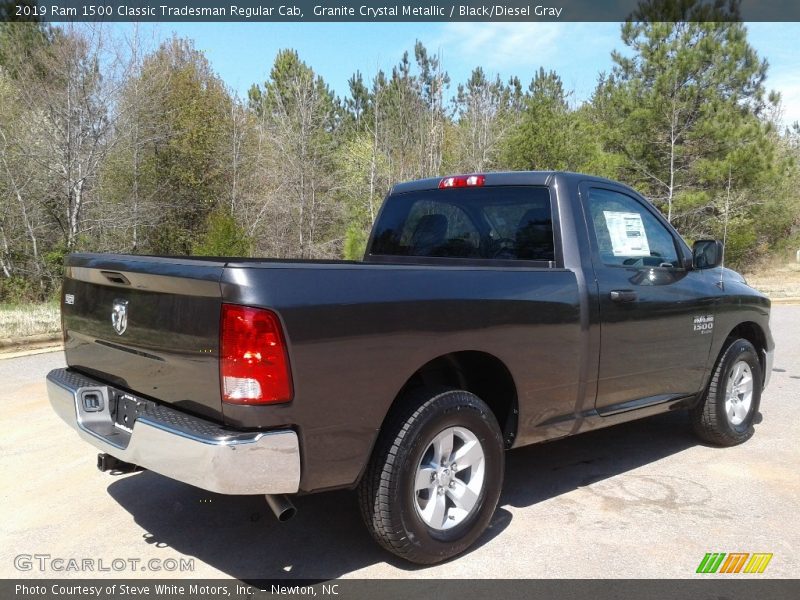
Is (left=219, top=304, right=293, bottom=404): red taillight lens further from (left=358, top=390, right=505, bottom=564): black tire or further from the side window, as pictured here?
the side window

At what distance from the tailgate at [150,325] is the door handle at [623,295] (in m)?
2.30

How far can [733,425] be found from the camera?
5.39 m

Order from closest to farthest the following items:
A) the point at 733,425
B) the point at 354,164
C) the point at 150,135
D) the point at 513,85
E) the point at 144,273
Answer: the point at 144,273, the point at 733,425, the point at 150,135, the point at 354,164, the point at 513,85

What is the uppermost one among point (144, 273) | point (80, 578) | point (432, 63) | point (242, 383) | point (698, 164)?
point (432, 63)

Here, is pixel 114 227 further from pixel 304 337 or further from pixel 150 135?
pixel 304 337

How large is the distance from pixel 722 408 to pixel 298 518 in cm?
323

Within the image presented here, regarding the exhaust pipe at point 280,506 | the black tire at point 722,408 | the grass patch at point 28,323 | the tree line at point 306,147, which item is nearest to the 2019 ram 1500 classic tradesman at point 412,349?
the exhaust pipe at point 280,506

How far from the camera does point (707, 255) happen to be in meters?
4.87

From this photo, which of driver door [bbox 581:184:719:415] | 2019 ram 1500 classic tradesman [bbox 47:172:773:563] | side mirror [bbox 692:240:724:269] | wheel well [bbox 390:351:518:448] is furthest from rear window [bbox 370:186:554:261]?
side mirror [bbox 692:240:724:269]

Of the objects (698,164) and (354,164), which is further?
(354,164)

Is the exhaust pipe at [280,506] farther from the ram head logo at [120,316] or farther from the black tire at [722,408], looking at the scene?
the black tire at [722,408]

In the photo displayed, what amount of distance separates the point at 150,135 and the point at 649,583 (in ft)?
73.3

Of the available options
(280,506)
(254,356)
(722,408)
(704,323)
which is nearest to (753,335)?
(722,408)

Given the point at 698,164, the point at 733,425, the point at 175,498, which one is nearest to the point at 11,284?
the point at 175,498
